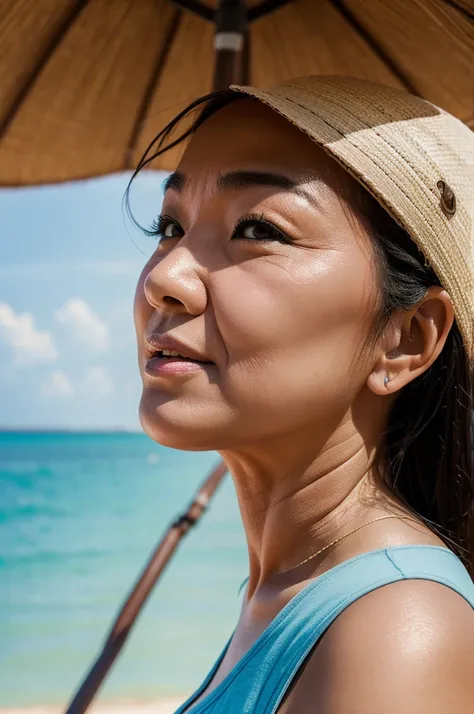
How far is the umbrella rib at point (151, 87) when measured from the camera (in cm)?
253

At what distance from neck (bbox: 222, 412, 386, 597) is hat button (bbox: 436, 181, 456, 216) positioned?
1.38ft

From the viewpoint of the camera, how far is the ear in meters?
→ 1.62

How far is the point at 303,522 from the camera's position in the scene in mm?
1681

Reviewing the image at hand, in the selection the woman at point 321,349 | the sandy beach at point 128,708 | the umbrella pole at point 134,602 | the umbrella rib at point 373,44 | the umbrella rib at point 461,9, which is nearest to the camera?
the woman at point 321,349

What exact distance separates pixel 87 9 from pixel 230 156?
964 millimetres

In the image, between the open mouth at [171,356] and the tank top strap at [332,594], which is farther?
the open mouth at [171,356]

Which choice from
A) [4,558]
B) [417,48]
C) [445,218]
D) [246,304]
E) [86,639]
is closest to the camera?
[246,304]

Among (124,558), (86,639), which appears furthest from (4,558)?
(86,639)

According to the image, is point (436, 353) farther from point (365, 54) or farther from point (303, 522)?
point (365, 54)

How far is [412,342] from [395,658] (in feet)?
1.99

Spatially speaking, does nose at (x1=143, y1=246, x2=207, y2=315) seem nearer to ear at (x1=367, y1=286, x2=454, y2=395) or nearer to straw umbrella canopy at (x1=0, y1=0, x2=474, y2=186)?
ear at (x1=367, y1=286, x2=454, y2=395)

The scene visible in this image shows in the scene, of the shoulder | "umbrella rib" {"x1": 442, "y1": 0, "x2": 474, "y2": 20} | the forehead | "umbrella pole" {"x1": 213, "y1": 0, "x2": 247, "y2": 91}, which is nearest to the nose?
the forehead

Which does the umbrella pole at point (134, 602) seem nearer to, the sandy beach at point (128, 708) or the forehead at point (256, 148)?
the forehead at point (256, 148)

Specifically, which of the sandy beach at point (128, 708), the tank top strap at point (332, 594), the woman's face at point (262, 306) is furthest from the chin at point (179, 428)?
the sandy beach at point (128, 708)
